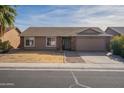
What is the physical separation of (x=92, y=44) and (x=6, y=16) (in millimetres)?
12619

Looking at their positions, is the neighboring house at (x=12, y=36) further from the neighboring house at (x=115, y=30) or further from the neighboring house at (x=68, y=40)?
the neighboring house at (x=115, y=30)

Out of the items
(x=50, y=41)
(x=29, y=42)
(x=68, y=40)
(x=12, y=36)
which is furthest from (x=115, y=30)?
(x=12, y=36)

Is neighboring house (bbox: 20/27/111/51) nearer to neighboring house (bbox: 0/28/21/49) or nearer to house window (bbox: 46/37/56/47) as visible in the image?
house window (bbox: 46/37/56/47)

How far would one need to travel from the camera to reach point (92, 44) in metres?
35.8

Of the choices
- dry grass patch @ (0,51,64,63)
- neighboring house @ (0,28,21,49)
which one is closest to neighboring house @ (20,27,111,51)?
neighboring house @ (0,28,21,49)

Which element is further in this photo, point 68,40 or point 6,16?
point 68,40

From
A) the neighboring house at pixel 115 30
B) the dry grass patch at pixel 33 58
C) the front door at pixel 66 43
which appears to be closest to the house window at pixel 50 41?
the front door at pixel 66 43

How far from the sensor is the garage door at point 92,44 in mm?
35781

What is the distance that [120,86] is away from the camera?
37.7 feet

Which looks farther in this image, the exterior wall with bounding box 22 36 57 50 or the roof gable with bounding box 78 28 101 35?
the exterior wall with bounding box 22 36 57 50

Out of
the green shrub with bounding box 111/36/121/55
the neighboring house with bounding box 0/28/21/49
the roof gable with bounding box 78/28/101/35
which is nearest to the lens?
the green shrub with bounding box 111/36/121/55

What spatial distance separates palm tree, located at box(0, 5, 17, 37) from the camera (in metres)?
29.5

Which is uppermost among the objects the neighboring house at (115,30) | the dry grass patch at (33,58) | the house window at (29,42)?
the neighboring house at (115,30)

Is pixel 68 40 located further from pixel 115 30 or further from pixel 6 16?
pixel 115 30
